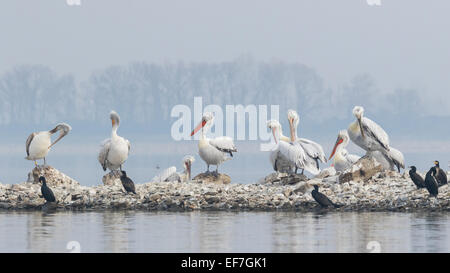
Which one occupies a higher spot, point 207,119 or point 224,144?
point 207,119

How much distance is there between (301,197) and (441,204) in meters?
3.38

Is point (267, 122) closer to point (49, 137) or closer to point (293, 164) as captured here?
point (293, 164)

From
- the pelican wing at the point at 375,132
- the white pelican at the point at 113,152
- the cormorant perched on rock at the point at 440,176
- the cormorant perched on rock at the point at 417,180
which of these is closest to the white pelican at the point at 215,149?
the white pelican at the point at 113,152

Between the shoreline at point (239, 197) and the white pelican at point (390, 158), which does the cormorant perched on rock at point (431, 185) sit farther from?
the white pelican at point (390, 158)

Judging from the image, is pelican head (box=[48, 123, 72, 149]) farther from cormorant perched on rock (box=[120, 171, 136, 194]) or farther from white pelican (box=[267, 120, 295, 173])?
white pelican (box=[267, 120, 295, 173])

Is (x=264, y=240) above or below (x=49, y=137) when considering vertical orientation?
below

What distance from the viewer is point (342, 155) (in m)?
25.2

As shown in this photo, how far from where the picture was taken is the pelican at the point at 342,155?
24.8 meters

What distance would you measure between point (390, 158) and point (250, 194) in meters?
4.71

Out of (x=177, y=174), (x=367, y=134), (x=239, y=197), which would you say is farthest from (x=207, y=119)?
(x=367, y=134)

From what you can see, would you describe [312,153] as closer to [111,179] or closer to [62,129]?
[111,179]

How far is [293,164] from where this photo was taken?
22891 mm

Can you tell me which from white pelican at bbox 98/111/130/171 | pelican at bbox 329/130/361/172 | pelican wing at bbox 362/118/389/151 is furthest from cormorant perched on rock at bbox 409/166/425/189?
white pelican at bbox 98/111/130/171
